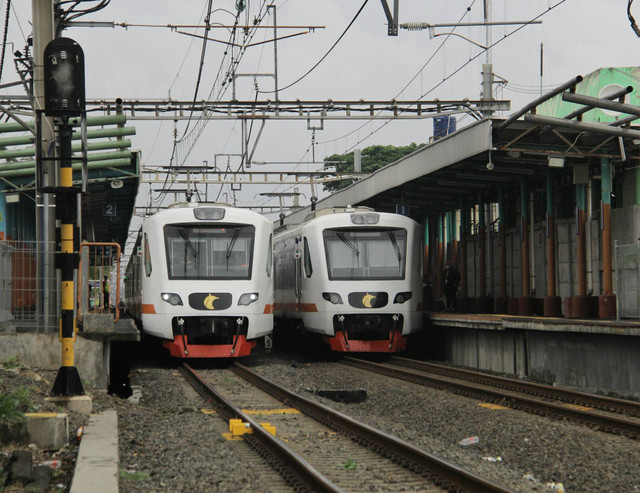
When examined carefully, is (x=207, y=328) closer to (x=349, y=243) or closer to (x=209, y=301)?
(x=209, y=301)

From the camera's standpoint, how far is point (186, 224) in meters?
17.8

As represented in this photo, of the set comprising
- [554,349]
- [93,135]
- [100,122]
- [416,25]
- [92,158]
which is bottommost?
[554,349]

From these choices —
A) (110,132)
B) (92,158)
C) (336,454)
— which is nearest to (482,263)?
(110,132)

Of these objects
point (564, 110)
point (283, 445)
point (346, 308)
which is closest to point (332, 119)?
point (564, 110)

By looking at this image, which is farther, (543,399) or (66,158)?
(543,399)

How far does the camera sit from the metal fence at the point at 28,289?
13805 millimetres

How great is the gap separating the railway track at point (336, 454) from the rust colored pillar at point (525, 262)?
923cm

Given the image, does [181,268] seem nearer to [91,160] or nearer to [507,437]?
[91,160]

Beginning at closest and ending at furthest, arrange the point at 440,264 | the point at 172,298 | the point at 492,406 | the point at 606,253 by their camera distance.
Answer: the point at 492,406
the point at 606,253
the point at 172,298
the point at 440,264

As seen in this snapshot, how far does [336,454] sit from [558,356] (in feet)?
26.3

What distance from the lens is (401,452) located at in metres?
8.32

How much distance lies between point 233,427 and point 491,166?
29.4 ft

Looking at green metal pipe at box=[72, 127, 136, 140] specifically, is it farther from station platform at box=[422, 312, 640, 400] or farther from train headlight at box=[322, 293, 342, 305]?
station platform at box=[422, 312, 640, 400]

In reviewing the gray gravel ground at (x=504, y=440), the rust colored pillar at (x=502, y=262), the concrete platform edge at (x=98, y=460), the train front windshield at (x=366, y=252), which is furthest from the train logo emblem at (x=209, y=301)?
the concrete platform edge at (x=98, y=460)
